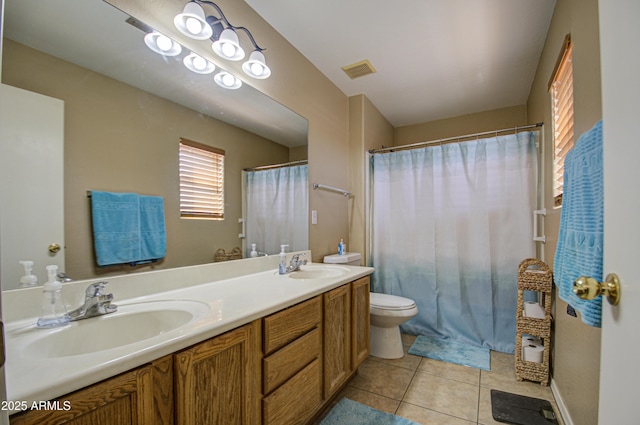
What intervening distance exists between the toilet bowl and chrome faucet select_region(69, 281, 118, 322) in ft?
5.74

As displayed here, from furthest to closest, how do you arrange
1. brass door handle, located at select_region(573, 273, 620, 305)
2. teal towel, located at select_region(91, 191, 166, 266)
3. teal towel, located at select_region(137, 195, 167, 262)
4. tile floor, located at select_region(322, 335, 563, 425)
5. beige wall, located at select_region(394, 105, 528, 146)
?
beige wall, located at select_region(394, 105, 528, 146)
tile floor, located at select_region(322, 335, 563, 425)
teal towel, located at select_region(137, 195, 167, 262)
teal towel, located at select_region(91, 191, 166, 266)
brass door handle, located at select_region(573, 273, 620, 305)

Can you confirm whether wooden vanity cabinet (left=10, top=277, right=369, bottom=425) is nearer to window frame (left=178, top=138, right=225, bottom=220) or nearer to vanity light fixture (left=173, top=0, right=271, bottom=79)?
window frame (left=178, top=138, right=225, bottom=220)

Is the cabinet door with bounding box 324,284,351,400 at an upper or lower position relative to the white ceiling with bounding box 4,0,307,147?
lower

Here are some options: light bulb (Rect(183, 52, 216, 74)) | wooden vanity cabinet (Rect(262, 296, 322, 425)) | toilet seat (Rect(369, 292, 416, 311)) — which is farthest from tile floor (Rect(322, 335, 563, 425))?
light bulb (Rect(183, 52, 216, 74))

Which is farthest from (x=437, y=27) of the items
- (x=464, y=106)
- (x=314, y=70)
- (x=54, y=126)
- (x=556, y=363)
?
(x=556, y=363)

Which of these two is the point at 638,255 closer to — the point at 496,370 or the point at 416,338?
the point at 496,370

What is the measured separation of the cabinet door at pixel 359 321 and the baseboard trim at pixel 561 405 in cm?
108

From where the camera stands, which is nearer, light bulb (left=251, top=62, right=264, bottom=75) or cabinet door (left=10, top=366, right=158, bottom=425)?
cabinet door (left=10, top=366, right=158, bottom=425)

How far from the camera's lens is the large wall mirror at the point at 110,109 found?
97 centimetres

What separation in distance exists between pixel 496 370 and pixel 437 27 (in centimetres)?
246

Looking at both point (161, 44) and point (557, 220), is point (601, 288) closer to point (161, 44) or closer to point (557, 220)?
point (557, 220)

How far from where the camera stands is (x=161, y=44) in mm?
1314

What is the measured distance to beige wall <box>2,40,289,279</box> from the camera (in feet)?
3.28

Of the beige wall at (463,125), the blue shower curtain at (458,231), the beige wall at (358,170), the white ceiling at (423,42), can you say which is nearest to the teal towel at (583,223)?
the white ceiling at (423,42)
